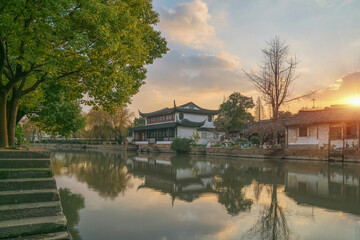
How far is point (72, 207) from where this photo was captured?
5.86 m

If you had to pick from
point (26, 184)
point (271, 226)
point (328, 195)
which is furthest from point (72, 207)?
point (328, 195)

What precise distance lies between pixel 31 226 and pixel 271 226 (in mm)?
3995

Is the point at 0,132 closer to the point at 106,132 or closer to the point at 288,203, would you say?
the point at 288,203

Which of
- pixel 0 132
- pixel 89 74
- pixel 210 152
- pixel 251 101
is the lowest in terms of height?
pixel 210 152

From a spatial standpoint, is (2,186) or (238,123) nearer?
(2,186)

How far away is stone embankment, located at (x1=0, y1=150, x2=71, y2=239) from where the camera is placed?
3.25 meters

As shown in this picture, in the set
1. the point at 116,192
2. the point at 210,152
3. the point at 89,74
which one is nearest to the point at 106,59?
the point at 89,74

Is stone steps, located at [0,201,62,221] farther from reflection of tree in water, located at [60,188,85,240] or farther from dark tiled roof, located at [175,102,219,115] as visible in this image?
dark tiled roof, located at [175,102,219,115]

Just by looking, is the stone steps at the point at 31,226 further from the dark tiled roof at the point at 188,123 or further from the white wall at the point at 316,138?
the dark tiled roof at the point at 188,123

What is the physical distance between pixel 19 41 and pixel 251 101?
104 ft

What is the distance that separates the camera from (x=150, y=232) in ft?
13.9

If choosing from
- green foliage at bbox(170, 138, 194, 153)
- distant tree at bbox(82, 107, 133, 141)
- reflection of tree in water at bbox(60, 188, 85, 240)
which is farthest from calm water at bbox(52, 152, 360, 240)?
distant tree at bbox(82, 107, 133, 141)

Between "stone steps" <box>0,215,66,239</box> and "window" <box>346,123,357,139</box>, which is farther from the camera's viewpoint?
"window" <box>346,123,357,139</box>

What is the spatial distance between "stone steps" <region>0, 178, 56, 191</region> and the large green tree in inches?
80.2
